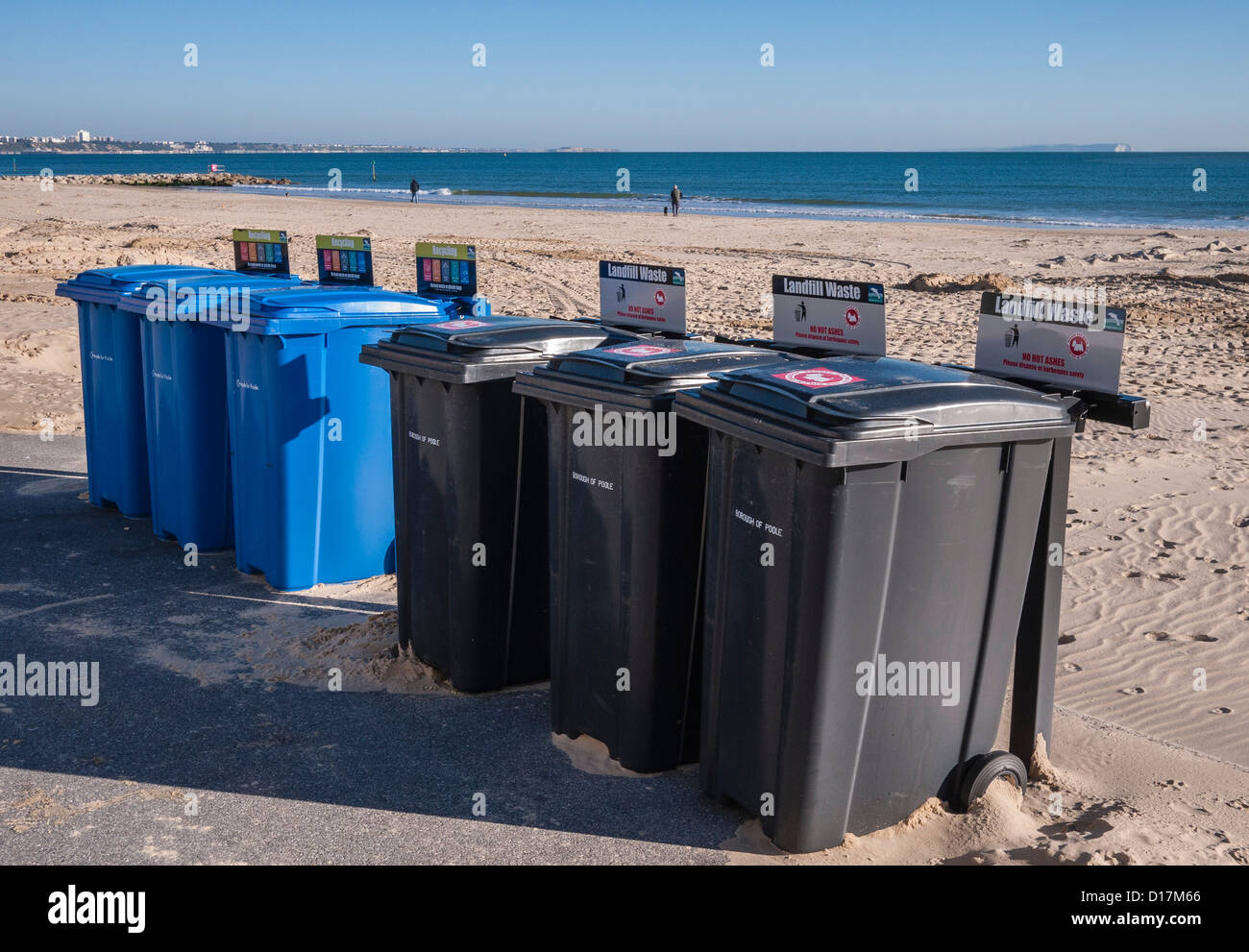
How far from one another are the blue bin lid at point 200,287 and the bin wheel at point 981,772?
4.38 metres

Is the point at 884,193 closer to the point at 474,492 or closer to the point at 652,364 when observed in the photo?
the point at 474,492

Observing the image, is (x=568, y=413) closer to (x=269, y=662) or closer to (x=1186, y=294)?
(x=269, y=662)

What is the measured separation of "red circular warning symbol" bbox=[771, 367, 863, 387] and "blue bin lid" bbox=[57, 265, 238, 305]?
485 cm

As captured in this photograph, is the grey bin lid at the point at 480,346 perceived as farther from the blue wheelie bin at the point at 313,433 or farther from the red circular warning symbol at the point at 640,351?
the blue wheelie bin at the point at 313,433

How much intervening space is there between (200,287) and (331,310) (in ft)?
4.09

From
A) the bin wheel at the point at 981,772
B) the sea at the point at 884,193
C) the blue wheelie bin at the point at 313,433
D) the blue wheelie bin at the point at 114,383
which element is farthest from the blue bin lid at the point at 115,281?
the sea at the point at 884,193

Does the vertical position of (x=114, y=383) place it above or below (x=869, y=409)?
below

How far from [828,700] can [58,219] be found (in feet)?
119

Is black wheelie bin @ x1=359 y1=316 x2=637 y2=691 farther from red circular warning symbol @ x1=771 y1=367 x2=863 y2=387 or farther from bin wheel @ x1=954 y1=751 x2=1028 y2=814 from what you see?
bin wheel @ x1=954 y1=751 x2=1028 y2=814

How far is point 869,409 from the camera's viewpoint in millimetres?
3188

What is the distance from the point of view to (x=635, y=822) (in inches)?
147

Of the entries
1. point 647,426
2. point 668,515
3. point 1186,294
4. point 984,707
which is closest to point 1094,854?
point 984,707

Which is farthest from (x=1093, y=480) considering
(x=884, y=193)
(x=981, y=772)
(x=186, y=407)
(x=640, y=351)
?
(x=884, y=193)

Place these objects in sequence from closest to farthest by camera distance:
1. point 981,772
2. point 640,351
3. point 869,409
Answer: point 869,409 → point 981,772 → point 640,351
